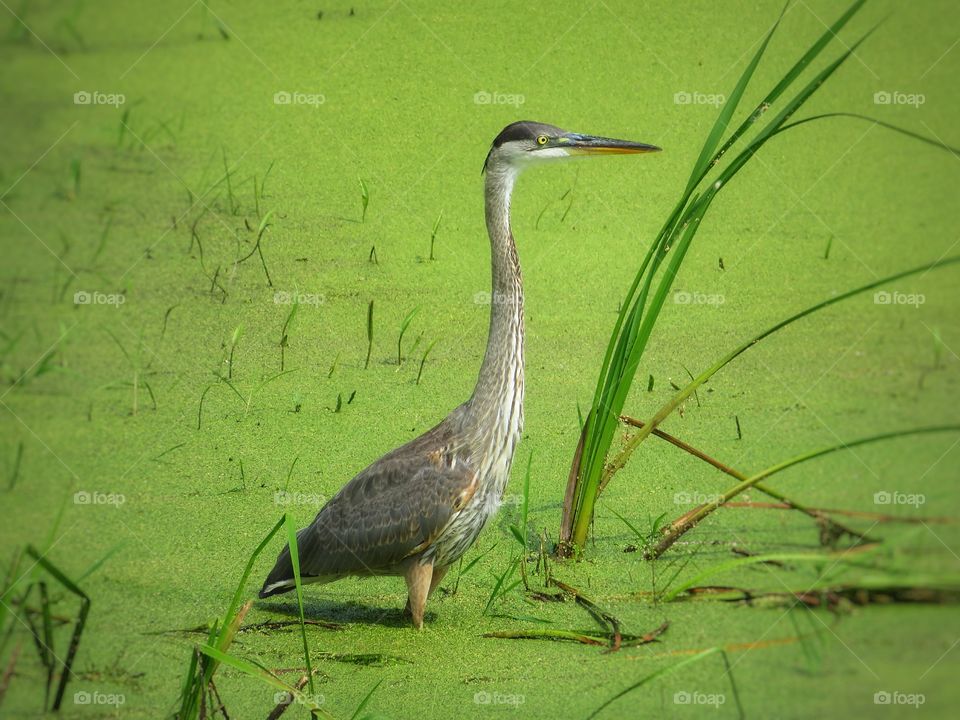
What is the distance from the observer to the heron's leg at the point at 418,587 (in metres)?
3.81

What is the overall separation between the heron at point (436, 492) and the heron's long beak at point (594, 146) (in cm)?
19

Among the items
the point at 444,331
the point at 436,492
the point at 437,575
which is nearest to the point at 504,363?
the point at 436,492

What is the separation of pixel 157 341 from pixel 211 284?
50 centimetres

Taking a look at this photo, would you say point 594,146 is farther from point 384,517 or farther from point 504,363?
point 384,517

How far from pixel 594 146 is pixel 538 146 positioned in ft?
0.70

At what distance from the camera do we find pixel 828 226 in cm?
632

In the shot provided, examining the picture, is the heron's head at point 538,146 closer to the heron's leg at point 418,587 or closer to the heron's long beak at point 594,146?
the heron's long beak at point 594,146

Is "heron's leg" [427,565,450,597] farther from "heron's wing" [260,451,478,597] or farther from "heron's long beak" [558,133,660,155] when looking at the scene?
"heron's long beak" [558,133,660,155]

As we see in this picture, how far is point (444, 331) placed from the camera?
560 cm

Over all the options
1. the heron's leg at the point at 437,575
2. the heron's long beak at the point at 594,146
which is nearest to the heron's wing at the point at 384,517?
the heron's leg at the point at 437,575

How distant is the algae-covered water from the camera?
3541 mm

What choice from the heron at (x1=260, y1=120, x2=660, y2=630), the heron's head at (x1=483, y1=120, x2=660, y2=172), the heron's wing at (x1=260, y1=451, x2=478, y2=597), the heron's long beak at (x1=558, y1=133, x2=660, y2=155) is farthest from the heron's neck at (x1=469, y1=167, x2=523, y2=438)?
the heron's long beak at (x1=558, y1=133, x2=660, y2=155)

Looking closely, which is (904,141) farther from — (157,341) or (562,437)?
(157,341)

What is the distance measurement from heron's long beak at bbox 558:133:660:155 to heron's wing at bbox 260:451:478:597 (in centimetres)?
117
